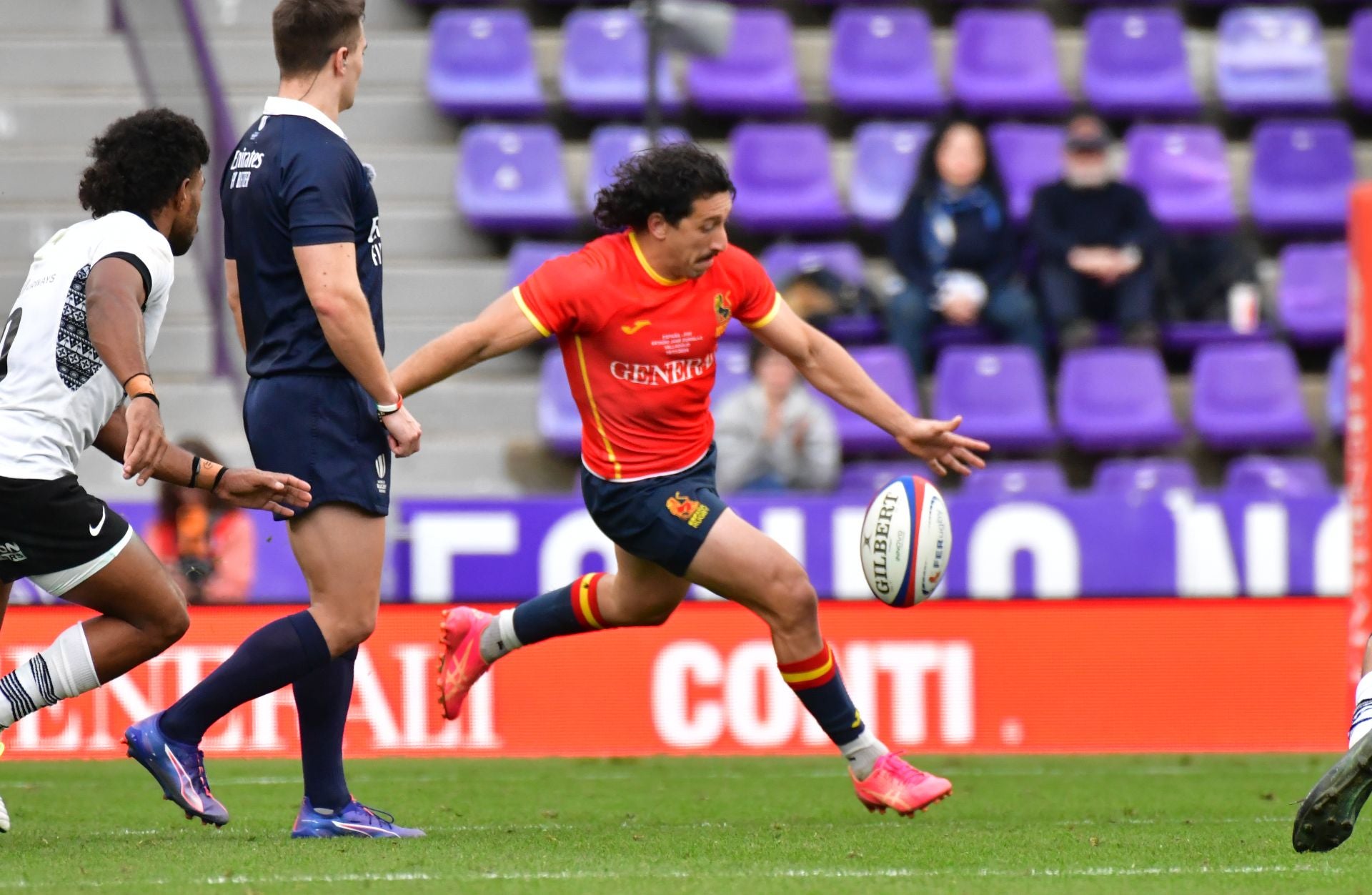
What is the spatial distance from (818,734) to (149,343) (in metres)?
4.14

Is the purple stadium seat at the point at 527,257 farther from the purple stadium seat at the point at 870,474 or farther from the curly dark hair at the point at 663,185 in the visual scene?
the curly dark hair at the point at 663,185

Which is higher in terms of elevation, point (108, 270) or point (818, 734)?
point (108, 270)

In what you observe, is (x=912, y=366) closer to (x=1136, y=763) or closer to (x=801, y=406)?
(x=801, y=406)

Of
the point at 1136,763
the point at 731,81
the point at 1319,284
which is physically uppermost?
the point at 731,81

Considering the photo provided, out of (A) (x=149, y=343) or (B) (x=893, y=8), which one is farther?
(B) (x=893, y=8)

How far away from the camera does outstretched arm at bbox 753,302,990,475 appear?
5832 millimetres

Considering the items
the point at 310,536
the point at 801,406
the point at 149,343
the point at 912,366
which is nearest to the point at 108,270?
the point at 149,343

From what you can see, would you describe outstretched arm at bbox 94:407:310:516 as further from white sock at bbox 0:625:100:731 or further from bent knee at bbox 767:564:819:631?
bent knee at bbox 767:564:819:631

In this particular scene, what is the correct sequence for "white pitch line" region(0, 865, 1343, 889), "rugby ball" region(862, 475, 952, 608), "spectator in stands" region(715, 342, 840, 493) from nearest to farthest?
"white pitch line" region(0, 865, 1343, 889) < "rugby ball" region(862, 475, 952, 608) < "spectator in stands" region(715, 342, 840, 493)

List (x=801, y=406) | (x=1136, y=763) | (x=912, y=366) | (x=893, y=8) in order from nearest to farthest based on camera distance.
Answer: (x=1136, y=763), (x=801, y=406), (x=912, y=366), (x=893, y=8)

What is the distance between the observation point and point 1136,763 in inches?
313

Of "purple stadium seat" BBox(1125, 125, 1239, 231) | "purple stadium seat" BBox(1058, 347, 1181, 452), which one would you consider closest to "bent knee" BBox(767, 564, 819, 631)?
"purple stadium seat" BBox(1058, 347, 1181, 452)

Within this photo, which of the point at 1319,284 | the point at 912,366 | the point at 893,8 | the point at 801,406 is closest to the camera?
the point at 801,406

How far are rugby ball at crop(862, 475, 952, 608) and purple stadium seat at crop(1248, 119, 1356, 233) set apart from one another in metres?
7.09
